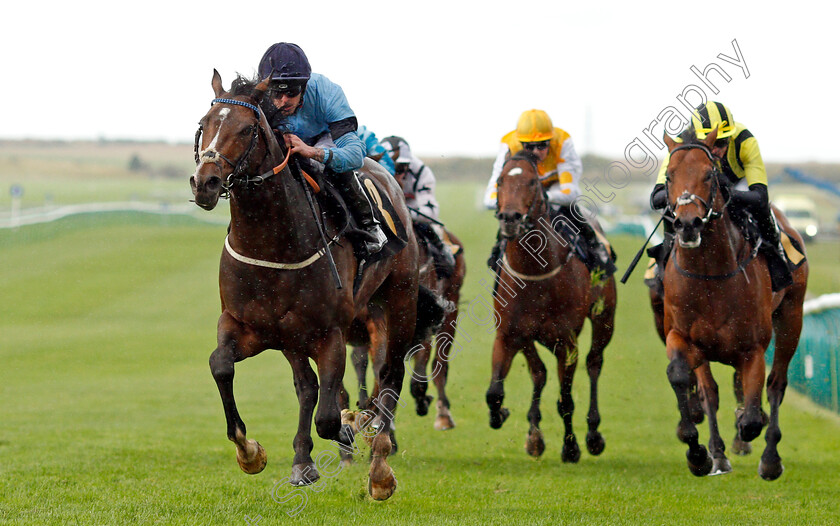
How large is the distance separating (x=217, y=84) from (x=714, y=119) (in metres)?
3.47

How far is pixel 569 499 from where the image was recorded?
6.18 metres

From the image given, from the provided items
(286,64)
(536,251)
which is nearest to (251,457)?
(286,64)

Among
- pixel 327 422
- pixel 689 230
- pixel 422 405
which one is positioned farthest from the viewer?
pixel 422 405

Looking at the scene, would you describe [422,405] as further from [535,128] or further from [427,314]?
[535,128]

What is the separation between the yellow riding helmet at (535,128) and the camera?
7.78 meters

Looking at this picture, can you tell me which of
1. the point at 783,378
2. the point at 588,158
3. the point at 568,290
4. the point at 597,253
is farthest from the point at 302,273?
the point at 588,158

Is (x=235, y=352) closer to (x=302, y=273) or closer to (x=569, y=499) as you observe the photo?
(x=302, y=273)

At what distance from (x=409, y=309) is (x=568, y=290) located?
163 cm

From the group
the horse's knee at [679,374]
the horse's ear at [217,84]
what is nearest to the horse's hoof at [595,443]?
the horse's knee at [679,374]

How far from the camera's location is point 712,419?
6.98 meters

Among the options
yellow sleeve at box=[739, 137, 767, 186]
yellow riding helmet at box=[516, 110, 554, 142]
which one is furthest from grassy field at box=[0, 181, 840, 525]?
yellow riding helmet at box=[516, 110, 554, 142]

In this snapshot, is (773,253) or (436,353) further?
(436,353)

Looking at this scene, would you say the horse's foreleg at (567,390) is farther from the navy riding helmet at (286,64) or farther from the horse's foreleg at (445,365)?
the navy riding helmet at (286,64)

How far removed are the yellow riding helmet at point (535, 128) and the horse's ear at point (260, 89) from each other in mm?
3361
